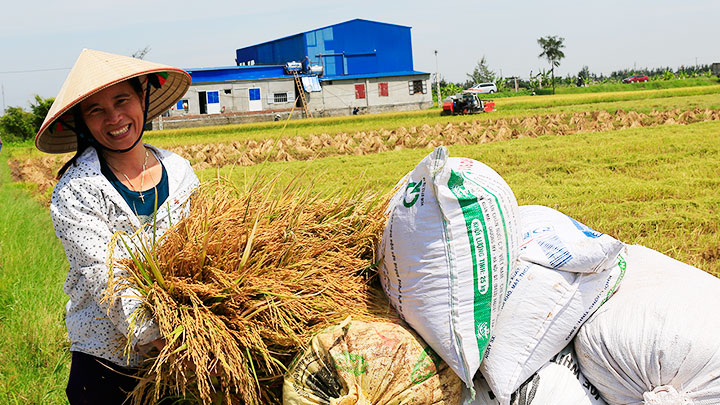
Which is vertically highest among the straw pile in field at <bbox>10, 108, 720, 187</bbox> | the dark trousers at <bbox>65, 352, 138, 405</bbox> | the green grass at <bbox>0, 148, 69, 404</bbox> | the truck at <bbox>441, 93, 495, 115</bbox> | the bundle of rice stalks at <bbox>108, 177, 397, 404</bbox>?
the truck at <bbox>441, 93, 495, 115</bbox>

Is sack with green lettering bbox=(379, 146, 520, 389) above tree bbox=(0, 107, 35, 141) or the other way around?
the other way around

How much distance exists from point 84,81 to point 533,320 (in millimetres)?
1634

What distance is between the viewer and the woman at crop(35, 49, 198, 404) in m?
1.80

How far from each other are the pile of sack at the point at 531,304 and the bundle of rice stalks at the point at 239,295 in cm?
22

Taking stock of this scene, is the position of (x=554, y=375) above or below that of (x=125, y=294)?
below

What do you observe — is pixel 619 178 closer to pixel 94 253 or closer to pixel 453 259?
pixel 453 259

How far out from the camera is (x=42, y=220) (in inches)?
306

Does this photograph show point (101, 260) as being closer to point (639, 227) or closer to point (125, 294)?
point (125, 294)

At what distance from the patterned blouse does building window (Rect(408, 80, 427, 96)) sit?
38091mm

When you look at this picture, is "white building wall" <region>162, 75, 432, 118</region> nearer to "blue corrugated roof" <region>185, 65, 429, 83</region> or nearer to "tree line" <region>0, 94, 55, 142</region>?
"blue corrugated roof" <region>185, 65, 429, 83</region>

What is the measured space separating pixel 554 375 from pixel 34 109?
40.4 m

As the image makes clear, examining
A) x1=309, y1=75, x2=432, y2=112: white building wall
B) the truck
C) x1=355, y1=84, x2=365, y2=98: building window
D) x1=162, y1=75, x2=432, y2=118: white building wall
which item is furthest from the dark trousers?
x1=355, y1=84, x2=365, y2=98: building window

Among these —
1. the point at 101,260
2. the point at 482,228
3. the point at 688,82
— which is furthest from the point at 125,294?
the point at 688,82

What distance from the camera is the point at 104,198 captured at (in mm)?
1918
